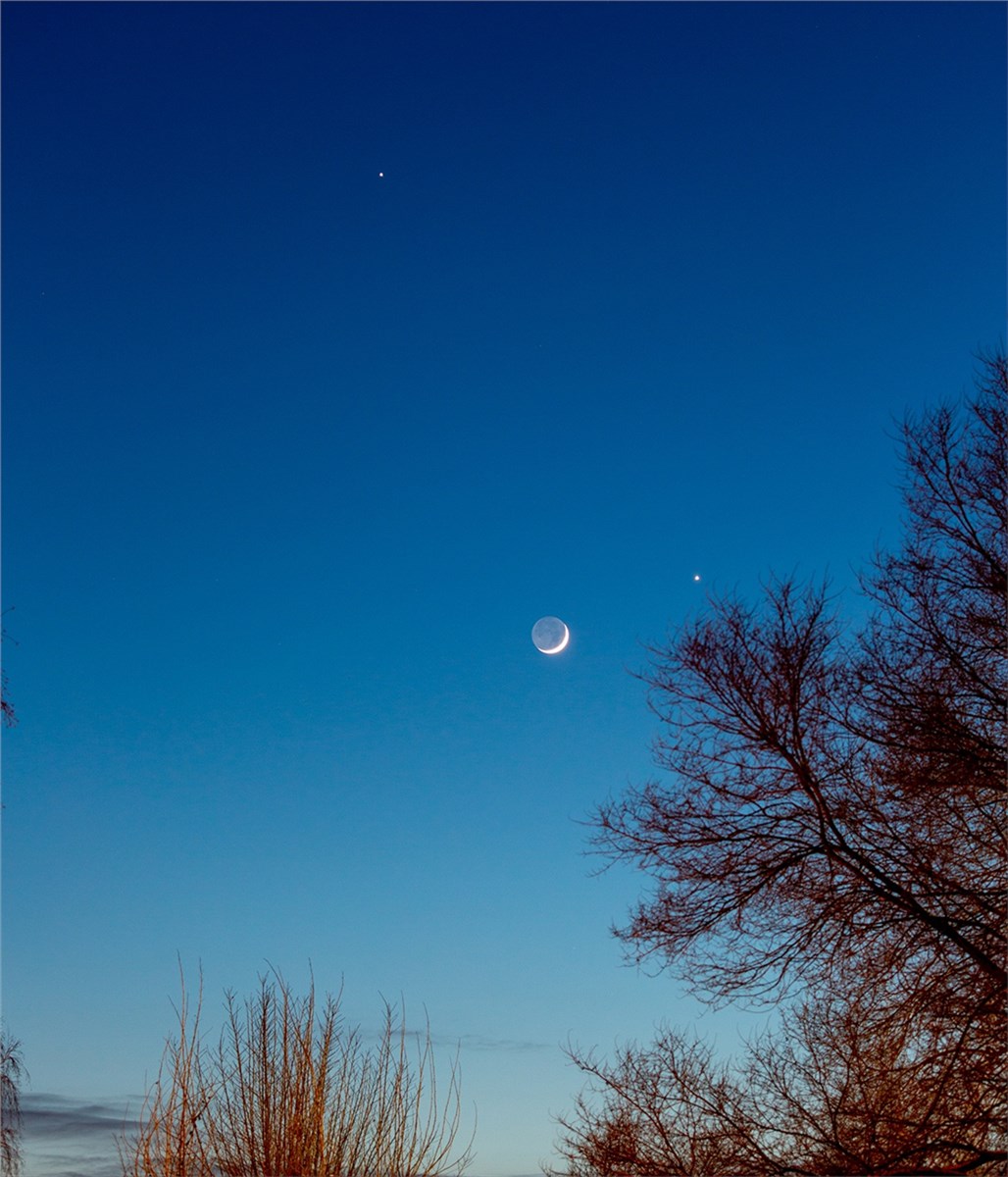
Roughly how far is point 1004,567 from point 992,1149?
4197mm

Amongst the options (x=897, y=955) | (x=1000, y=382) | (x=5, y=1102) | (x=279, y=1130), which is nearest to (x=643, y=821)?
(x=897, y=955)

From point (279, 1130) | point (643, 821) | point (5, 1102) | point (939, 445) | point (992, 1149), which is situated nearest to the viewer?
Answer: point (279, 1130)

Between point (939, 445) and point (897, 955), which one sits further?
point (939, 445)

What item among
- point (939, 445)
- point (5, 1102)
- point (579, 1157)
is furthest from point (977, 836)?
point (5, 1102)

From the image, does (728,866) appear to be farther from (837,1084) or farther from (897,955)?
(837,1084)

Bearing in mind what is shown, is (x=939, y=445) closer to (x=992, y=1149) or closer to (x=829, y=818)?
(x=829, y=818)

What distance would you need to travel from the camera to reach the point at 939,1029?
8.12m

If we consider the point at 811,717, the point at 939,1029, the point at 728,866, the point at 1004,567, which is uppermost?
the point at 1004,567

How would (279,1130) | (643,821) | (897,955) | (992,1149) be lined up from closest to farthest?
(279,1130) < (992,1149) < (897,955) < (643,821)

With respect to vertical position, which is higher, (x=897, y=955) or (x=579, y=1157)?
(x=897, y=955)

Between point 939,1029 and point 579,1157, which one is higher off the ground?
point 939,1029

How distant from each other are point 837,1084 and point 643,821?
8.56ft

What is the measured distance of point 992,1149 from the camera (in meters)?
7.80

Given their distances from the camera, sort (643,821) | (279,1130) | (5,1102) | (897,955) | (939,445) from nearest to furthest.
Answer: (279,1130) → (897,955) → (643,821) → (939,445) → (5,1102)
